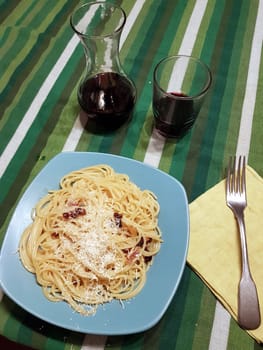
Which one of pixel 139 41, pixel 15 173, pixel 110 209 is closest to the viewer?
pixel 110 209

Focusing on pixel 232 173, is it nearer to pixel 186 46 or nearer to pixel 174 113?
pixel 174 113

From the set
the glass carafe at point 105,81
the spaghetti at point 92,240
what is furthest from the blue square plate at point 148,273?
the glass carafe at point 105,81

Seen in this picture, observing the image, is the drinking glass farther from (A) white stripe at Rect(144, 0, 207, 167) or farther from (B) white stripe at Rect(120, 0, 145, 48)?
(B) white stripe at Rect(120, 0, 145, 48)

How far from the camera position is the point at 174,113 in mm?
878

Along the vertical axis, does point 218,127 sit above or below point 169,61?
below

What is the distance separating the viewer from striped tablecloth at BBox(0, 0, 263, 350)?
2.24 ft

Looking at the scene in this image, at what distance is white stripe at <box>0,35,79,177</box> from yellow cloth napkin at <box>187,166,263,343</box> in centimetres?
43

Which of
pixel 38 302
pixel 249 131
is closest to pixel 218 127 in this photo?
pixel 249 131

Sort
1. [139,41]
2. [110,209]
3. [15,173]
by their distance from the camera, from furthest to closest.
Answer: [139,41]
[15,173]
[110,209]

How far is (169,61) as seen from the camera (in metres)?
0.96

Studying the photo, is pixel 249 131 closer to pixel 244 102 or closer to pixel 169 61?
pixel 244 102

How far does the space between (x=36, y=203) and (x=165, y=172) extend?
10.9 inches

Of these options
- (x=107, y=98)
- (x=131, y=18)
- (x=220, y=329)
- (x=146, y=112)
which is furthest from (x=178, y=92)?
(x=220, y=329)

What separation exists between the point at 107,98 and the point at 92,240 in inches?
13.2
